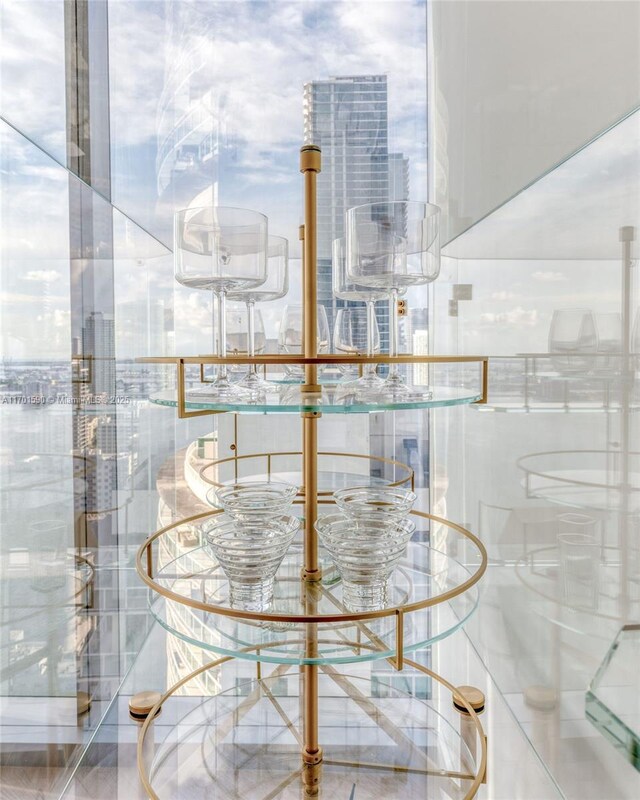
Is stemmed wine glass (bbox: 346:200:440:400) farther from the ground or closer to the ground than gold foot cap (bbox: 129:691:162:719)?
farther from the ground

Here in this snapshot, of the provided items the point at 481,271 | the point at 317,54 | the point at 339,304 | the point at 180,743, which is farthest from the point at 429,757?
the point at 317,54

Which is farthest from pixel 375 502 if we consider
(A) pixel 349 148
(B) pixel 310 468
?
(A) pixel 349 148

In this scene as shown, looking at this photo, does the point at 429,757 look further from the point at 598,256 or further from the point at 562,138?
the point at 562,138

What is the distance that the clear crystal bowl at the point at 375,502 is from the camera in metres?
0.83

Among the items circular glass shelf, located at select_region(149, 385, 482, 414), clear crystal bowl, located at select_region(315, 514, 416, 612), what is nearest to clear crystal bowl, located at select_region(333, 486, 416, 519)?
clear crystal bowl, located at select_region(315, 514, 416, 612)

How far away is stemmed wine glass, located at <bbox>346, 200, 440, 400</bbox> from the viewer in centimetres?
74

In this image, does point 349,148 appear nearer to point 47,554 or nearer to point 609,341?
point 609,341

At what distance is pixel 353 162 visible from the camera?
1.69m

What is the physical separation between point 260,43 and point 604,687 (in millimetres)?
1806

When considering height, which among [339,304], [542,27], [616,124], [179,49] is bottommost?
[339,304]

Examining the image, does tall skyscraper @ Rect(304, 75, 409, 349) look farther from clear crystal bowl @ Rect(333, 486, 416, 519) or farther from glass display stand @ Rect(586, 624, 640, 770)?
glass display stand @ Rect(586, 624, 640, 770)

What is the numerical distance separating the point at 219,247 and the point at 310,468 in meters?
0.35

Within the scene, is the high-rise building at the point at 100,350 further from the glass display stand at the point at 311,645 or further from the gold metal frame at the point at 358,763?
the gold metal frame at the point at 358,763

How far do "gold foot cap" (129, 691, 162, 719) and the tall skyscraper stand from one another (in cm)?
112
